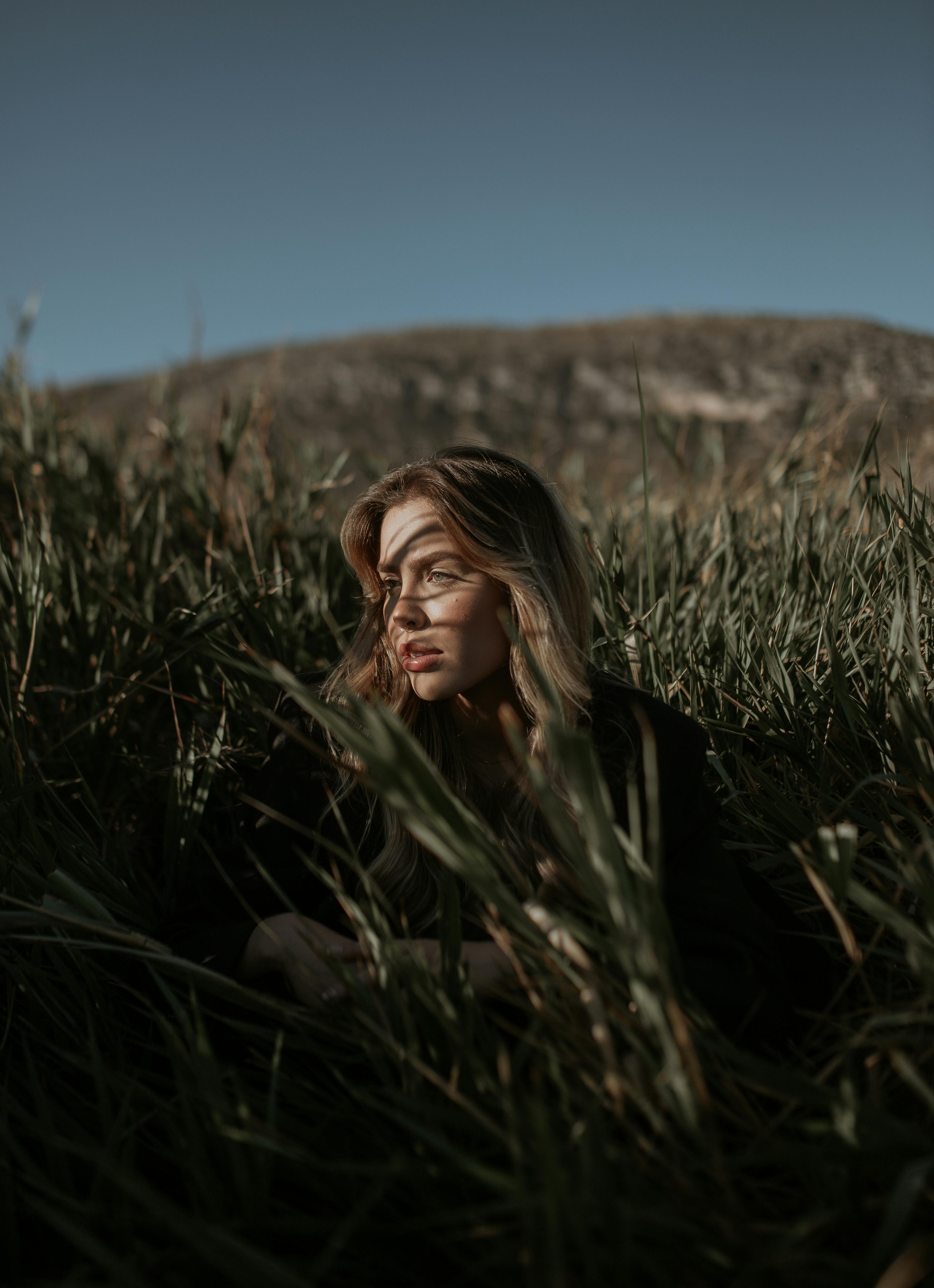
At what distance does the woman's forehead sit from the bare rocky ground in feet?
1.04

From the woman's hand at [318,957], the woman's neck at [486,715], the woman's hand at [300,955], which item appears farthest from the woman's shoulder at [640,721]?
the woman's hand at [300,955]

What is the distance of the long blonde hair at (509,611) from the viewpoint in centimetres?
127

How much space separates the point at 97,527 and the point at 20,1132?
5.64 ft

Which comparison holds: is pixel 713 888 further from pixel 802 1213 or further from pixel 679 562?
pixel 679 562

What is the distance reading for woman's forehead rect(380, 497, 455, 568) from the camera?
52.7 inches

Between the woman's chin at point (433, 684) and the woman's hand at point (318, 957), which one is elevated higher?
the woman's chin at point (433, 684)

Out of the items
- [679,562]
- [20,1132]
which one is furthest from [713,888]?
[679,562]

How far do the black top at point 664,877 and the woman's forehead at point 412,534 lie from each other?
0.98ft

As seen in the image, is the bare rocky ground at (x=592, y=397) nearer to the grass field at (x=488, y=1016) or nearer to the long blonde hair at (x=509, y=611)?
the long blonde hair at (x=509, y=611)

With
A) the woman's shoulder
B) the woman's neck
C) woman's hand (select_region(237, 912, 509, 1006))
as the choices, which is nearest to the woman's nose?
the woman's neck

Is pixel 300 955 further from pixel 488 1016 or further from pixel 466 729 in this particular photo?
pixel 466 729

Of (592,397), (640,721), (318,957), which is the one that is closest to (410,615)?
(640,721)

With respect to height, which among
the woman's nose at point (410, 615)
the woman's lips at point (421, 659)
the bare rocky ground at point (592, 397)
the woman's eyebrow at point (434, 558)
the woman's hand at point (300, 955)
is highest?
the bare rocky ground at point (592, 397)

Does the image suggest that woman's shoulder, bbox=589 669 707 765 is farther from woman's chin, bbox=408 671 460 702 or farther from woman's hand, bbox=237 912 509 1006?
woman's hand, bbox=237 912 509 1006
